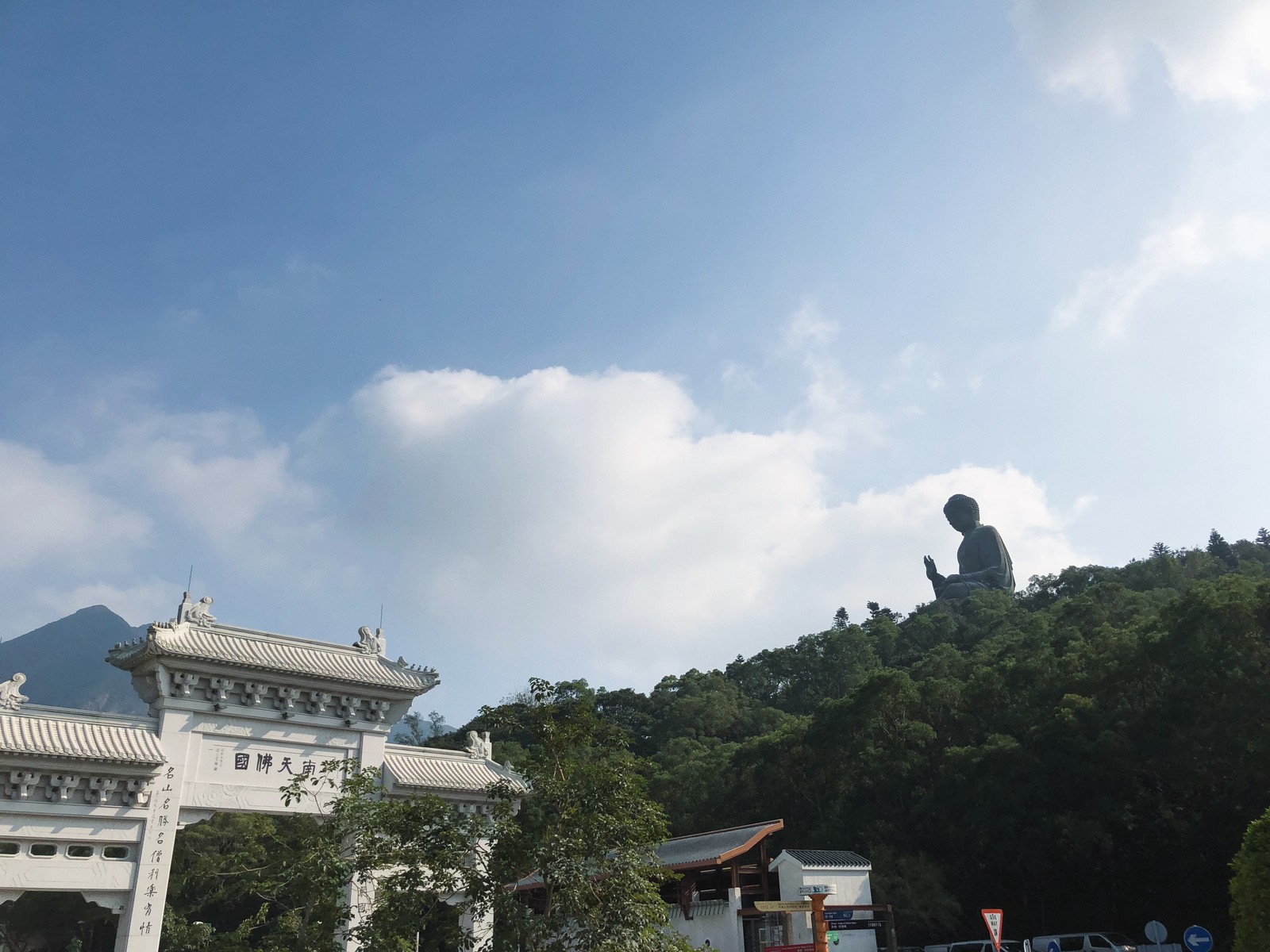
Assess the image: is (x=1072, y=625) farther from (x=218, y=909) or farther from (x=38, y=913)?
(x=38, y=913)

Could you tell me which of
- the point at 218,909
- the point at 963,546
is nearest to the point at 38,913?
the point at 218,909

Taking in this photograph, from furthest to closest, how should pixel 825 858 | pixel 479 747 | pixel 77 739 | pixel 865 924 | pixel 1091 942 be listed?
1. pixel 1091 942
2. pixel 825 858
3. pixel 865 924
4. pixel 479 747
5. pixel 77 739

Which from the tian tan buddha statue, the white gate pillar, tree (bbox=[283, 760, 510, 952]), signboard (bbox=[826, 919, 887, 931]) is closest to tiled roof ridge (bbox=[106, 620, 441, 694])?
the white gate pillar

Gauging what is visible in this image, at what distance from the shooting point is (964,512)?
7462 centimetres

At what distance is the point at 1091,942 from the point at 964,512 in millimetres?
52921

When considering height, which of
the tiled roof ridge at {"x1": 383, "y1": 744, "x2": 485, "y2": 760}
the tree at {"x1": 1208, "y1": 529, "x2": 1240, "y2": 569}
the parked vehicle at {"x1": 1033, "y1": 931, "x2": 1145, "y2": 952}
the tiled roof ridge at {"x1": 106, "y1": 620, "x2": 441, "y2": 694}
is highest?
the tree at {"x1": 1208, "y1": 529, "x2": 1240, "y2": 569}

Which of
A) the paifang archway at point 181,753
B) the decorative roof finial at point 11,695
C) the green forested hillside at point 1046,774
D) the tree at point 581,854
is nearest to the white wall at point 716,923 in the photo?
the green forested hillside at point 1046,774

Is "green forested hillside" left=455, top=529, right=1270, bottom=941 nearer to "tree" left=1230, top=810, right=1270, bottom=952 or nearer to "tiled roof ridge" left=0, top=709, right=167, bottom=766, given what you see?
"tiled roof ridge" left=0, top=709, right=167, bottom=766

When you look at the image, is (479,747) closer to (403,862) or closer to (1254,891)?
(403,862)

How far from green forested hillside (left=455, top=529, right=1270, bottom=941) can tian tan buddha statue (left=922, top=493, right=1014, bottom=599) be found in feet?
92.6

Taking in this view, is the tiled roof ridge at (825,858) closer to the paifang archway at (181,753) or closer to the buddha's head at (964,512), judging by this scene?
the paifang archway at (181,753)

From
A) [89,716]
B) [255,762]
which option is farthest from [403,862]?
[89,716]

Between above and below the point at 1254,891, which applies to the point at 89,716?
above

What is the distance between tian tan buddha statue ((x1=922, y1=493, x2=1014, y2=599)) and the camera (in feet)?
230
